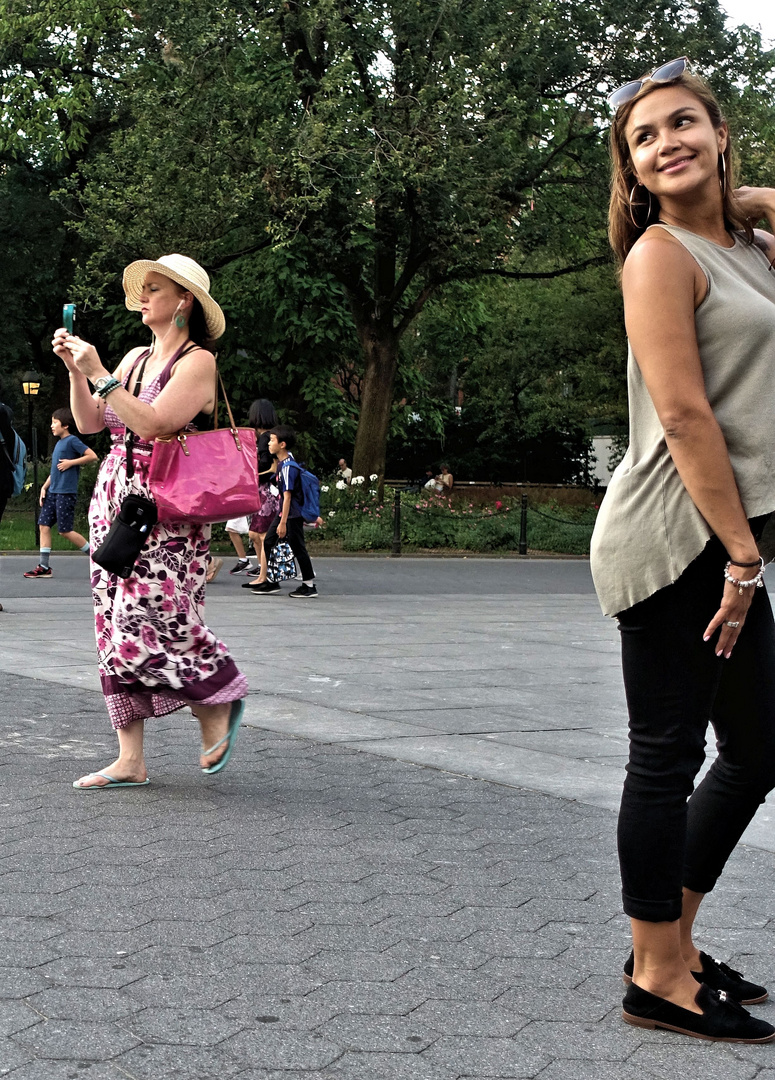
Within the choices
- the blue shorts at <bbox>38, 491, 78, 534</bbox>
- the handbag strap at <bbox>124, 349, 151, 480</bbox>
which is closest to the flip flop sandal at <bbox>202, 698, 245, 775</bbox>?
the handbag strap at <bbox>124, 349, 151, 480</bbox>

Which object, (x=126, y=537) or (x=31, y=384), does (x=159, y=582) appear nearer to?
(x=126, y=537)

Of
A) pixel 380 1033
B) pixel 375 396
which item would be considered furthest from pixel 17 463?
pixel 375 396

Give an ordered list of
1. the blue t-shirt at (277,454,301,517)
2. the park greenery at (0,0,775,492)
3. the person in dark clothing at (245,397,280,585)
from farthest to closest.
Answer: the park greenery at (0,0,775,492) → the person in dark clothing at (245,397,280,585) → the blue t-shirt at (277,454,301,517)

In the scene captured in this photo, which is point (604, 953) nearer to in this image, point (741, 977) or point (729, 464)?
point (741, 977)

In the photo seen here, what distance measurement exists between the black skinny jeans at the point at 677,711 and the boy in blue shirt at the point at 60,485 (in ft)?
40.3

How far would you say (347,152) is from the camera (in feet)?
66.2

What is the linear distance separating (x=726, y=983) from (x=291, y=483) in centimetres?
1071

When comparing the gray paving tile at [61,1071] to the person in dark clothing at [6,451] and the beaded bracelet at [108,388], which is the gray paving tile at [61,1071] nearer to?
the beaded bracelet at [108,388]

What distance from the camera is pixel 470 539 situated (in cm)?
2241

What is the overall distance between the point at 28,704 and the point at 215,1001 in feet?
12.9

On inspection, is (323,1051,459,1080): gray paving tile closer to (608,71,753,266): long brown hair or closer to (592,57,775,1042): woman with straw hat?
(592,57,775,1042): woman with straw hat

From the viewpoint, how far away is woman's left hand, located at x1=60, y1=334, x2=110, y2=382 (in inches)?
180

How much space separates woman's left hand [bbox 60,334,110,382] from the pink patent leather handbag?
0.36 meters

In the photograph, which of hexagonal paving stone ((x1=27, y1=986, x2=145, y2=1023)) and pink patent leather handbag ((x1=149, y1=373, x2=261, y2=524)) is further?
pink patent leather handbag ((x1=149, y1=373, x2=261, y2=524))
